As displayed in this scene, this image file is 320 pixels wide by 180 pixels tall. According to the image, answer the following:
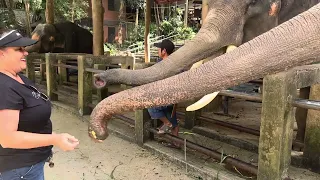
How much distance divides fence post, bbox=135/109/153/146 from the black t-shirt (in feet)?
6.93

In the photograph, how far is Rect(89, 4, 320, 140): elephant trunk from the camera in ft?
5.60

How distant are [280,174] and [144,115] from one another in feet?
6.27

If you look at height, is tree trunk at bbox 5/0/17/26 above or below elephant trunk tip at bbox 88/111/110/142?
above

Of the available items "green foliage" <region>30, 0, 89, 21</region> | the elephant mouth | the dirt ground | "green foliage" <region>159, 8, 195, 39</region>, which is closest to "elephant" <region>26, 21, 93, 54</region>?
the dirt ground

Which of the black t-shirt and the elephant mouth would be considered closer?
the black t-shirt

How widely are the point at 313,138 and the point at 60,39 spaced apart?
7878mm

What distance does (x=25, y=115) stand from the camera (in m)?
1.85

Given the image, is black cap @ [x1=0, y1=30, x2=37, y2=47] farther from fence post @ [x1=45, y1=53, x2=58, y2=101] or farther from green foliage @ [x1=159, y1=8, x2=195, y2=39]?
green foliage @ [x1=159, y1=8, x2=195, y2=39]

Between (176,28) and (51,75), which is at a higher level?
(176,28)

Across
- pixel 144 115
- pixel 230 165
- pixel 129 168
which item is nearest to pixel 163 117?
pixel 144 115

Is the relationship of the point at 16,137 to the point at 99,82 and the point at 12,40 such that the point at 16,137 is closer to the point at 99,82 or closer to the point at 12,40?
the point at 12,40

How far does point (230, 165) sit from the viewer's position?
3.21 meters

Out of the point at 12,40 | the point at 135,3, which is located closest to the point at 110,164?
the point at 12,40

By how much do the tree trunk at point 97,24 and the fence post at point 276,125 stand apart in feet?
16.2
